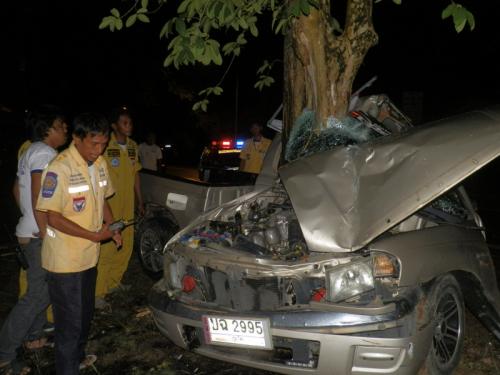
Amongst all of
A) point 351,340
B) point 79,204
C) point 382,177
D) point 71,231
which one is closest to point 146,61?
point 79,204

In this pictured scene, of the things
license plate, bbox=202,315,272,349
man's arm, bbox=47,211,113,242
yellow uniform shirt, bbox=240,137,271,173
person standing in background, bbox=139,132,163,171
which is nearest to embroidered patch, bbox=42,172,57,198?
man's arm, bbox=47,211,113,242

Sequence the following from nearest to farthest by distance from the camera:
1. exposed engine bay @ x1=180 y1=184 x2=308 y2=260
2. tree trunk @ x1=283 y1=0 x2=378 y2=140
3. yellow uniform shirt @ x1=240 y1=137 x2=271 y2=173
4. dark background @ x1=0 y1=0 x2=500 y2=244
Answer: exposed engine bay @ x1=180 y1=184 x2=308 y2=260, tree trunk @ x1=283 y1=0 x2=378 y2=140, yellow uniform shirt @ x1=240 y1=137 x2=271 y2=173, dark background @ x1=0 y1=0 x2=500 y2=244

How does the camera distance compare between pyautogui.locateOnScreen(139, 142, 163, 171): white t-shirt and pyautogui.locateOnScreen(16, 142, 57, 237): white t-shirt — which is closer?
pyautogui.locateOnScreen(16, 142, 57, 237): white t-shirt

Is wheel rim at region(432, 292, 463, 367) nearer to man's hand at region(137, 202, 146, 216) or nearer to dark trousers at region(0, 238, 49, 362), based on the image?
dark trousers at region(0, 238, 49, 362)

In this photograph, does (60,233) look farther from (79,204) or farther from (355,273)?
(355,273)

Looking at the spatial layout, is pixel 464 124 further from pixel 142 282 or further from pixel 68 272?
pixel 142 282

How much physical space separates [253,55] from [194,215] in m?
21.5

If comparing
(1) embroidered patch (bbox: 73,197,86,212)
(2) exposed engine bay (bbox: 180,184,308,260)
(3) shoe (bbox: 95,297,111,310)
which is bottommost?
(3) shoe (bbox: 95,297,111,310)

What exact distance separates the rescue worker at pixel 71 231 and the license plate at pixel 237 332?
0.86m

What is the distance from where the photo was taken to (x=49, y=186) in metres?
3.05

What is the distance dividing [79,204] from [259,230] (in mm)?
1339

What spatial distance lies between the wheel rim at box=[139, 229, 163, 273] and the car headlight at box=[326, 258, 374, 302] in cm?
323

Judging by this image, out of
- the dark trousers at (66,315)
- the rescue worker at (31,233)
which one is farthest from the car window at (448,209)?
the rescue worker at (31,233)

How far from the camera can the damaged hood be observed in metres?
2.85
